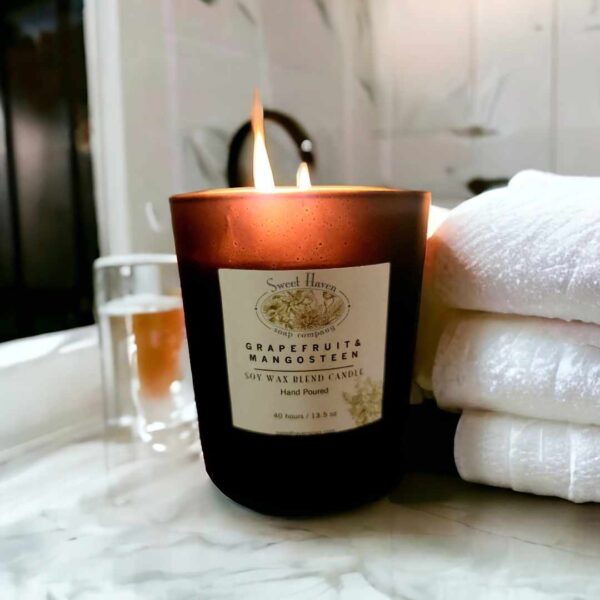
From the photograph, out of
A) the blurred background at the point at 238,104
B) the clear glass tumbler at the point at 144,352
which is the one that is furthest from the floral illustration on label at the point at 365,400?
the blurred background at the point at 238,104

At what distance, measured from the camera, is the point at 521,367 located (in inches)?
14.3

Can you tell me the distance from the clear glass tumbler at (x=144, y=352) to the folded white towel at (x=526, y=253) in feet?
0.72

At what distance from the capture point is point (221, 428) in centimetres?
38

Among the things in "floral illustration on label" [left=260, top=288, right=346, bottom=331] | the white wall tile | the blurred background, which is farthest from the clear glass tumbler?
the white wall tile

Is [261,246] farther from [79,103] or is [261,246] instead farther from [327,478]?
[79,103]

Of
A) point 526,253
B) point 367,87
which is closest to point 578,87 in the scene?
point 367,87

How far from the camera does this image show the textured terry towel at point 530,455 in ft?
1.16

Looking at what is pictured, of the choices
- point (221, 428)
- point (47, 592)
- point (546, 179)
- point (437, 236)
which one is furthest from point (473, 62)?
point (47, 592)

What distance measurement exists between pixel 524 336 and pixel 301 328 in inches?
4.8

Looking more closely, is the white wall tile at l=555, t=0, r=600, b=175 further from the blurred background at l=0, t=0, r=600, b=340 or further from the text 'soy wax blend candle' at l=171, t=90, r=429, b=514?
the text 'soy wax blend candle' at l=171, t=90, r=429, b=514

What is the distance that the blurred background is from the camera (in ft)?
1.85

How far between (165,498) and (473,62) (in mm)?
620

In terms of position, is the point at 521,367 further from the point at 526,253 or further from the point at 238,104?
the point at 238,104

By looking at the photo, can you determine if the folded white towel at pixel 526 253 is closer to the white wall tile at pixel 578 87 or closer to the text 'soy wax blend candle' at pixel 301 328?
the text 'soy wax blend candle' at pixel 301 328
